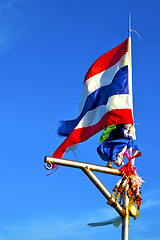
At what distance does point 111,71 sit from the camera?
16.1 m

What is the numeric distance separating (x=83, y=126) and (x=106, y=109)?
0.99 meters

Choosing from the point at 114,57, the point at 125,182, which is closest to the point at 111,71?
the point at 114,57

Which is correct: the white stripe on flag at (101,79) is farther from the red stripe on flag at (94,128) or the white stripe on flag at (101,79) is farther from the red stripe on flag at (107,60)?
the red stripe on flag at (94,128)

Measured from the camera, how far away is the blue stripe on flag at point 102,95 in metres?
15.0

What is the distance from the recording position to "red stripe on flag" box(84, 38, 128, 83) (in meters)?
16.0

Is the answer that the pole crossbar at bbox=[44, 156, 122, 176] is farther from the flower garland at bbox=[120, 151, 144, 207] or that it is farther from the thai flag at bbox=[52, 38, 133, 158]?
the thai flag at bbox=[52, 38, 133, 158]

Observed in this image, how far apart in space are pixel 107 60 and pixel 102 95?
1806 millimetres

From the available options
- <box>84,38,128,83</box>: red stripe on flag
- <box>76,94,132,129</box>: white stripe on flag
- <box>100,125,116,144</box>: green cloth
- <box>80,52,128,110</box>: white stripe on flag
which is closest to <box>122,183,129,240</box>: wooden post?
<box>100,125,116,144</box>: green cloth

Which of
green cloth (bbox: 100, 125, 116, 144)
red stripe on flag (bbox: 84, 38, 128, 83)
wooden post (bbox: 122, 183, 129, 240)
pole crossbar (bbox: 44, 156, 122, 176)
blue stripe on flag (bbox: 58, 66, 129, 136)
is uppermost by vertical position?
red stripe on flag (bbox: 84, 38, 128, 83)

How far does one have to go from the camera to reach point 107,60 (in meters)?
16.8

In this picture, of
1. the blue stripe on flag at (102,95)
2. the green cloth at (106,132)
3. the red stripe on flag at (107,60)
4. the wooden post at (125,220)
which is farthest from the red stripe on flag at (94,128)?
the red stripe on flag at (107,60)

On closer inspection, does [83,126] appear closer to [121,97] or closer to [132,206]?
[121,97]

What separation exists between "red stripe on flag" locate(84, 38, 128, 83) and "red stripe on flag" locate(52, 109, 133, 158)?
249 centimetres

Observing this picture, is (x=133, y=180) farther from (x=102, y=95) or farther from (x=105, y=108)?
(x=102, y=95)
